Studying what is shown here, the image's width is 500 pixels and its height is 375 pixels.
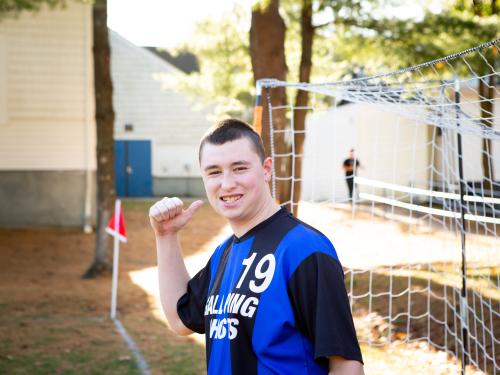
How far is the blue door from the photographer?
31.4 metres

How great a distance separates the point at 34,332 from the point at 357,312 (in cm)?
405

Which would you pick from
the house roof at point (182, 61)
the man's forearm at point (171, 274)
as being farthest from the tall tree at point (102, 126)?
the house roof at point (182, 61)

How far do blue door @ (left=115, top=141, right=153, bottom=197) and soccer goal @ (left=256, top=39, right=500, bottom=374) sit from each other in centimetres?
976

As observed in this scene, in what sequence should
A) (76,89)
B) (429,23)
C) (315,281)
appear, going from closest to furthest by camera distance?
(315,281), (429,23), (76,89)

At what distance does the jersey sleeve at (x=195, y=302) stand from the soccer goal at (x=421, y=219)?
2367 millimetres

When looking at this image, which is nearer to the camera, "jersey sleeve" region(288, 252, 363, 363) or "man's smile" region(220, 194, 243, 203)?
"jersey sleeve" region(288, 252, 363, 363)

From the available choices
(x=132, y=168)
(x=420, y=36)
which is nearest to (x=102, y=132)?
(x=420, y=36)

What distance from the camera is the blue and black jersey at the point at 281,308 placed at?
2094 mm

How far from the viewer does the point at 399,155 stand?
88.4 feet

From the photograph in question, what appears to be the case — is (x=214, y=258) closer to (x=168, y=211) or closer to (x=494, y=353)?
(x=168, y=211)

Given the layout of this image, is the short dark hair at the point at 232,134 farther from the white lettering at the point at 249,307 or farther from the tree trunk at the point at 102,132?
the tree trunk at the point at 102,132

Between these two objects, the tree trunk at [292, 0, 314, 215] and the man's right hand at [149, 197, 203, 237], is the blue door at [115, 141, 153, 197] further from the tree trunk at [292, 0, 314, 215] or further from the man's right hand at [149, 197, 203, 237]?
the man's right hand at [149, 197, 203, 237]

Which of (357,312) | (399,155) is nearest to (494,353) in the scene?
(357,312)

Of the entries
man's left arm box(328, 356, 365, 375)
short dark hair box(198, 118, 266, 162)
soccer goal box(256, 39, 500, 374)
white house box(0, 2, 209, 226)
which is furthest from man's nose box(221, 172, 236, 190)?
white house box(0, 2, 209, 226)
